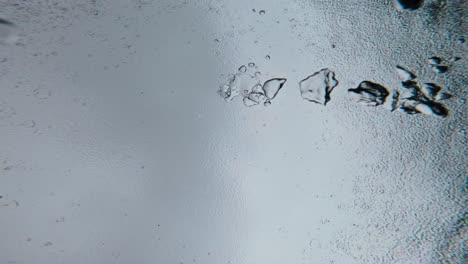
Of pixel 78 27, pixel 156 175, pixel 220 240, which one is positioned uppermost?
pixel 78 27

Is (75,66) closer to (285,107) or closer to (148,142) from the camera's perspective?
(148,142)

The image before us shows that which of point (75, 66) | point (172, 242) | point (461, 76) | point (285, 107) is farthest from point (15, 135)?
point (461, 76)

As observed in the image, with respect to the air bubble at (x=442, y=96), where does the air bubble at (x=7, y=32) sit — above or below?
above

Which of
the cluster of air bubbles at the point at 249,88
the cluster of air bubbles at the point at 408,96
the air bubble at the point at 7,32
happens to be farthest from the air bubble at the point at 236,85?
the air bubble at the point at 7,32

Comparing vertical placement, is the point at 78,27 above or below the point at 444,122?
above

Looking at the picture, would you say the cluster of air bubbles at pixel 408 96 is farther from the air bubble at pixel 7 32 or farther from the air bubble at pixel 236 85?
the air bubble at pixel 7 32

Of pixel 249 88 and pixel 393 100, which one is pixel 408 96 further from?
pixel 249 88

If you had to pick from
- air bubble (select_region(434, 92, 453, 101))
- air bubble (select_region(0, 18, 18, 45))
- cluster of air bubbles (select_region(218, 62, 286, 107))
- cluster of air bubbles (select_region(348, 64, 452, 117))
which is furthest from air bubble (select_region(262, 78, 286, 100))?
air bubble (select_region(0, 18, 18, 45))
